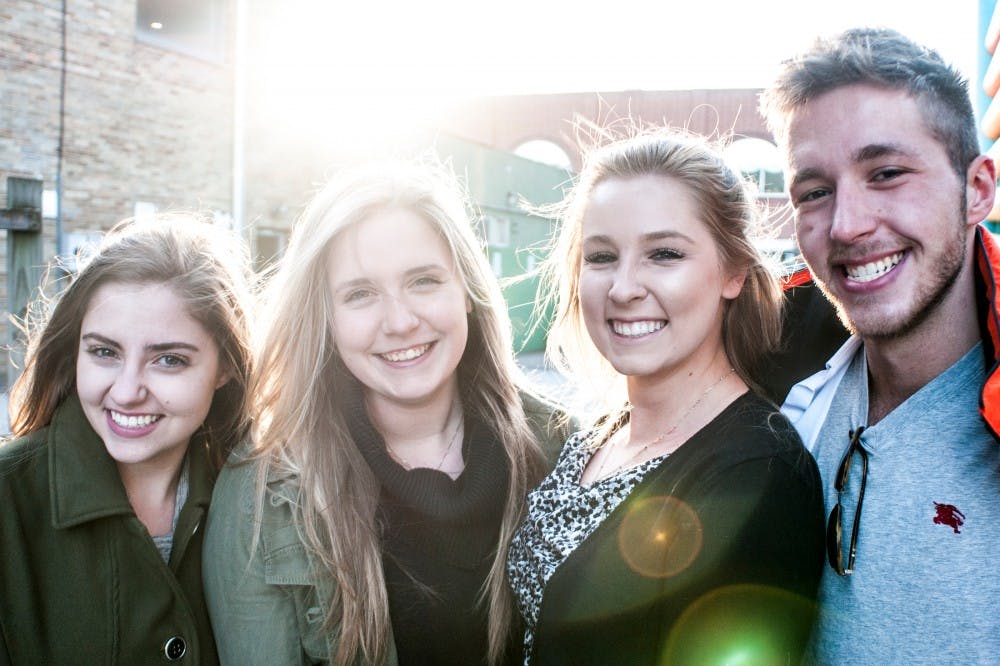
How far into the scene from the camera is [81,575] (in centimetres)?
217

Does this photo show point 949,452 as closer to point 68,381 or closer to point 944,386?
point 944,386

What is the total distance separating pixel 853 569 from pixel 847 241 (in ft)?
2.65

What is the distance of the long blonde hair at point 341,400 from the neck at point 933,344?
1.21 metres

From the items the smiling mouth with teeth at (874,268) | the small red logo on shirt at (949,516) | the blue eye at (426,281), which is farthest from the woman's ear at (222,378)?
the small red logo on shirt at (949,516)

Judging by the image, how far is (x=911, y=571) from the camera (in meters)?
1.68

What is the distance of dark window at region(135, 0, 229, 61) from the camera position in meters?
10.4

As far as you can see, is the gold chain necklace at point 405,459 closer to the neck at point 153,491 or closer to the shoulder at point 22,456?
the neck at point 153,491

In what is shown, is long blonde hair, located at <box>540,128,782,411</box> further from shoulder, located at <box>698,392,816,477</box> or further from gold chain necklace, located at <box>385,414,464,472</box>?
gold chain necklace, located at <box>385,414,464,472</box>

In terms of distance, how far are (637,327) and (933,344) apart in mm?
734

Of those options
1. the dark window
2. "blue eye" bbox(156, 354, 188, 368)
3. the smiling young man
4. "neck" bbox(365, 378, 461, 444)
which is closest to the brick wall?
the dark window

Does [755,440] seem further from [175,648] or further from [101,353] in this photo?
[101,353]

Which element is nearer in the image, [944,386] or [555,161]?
[944,386]

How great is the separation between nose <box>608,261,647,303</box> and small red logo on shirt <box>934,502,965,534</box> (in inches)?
34.3

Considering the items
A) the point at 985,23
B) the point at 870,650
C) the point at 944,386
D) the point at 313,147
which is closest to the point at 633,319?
the point at 944,386
